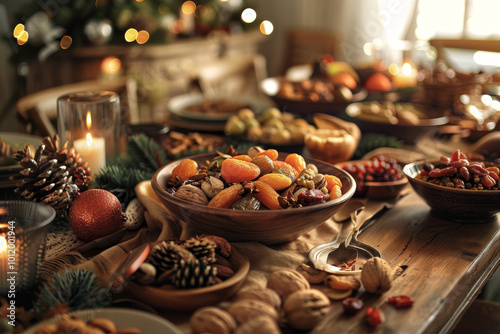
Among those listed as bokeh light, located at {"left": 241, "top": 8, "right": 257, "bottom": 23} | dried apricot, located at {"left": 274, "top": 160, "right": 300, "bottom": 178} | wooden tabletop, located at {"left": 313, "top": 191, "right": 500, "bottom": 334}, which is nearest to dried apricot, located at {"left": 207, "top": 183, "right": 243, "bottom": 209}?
dried apricot, located at {"left": 274, "top": 160, "right": 300, "bottom": 178}

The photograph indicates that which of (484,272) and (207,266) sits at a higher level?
(207,266)

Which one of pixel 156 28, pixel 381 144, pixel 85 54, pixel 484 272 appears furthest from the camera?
pixel 156 28

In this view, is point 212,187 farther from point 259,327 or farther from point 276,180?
point 259,327

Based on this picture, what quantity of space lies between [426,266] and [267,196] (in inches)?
11.8

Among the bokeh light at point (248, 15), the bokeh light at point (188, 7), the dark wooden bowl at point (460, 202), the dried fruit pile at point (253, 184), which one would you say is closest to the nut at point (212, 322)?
the dried fruit pile at point (253, 184)

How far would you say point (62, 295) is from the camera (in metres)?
0.69

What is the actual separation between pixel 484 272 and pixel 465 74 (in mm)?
1166

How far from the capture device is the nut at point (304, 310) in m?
0.65

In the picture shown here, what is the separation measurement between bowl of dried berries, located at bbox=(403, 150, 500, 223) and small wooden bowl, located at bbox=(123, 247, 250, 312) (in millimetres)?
497

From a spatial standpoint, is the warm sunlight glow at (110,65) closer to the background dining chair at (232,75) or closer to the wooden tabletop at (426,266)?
the background dining chair at (232,75)

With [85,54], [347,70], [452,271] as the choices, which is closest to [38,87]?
[85,54]

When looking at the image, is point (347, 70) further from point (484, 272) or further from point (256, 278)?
point (256, 278)

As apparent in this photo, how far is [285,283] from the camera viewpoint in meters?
0.71

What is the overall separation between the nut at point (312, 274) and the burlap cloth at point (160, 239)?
0.07ft
